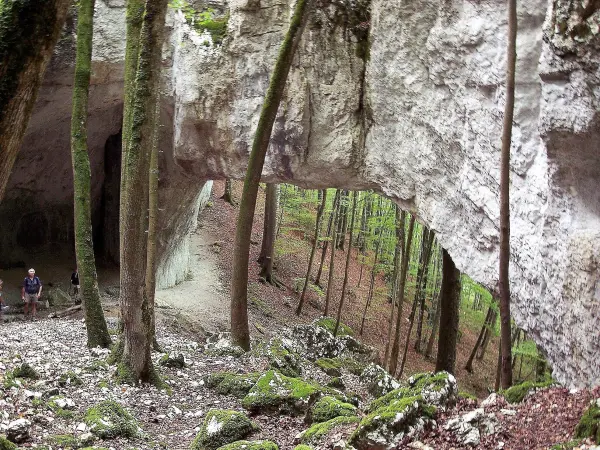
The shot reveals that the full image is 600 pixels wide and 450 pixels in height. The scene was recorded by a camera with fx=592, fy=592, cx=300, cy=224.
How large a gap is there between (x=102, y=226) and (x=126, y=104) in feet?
44.1

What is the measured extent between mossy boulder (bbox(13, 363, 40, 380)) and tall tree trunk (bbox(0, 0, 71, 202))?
206 inches

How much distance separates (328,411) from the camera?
23.5 ft

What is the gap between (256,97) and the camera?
1280 cm

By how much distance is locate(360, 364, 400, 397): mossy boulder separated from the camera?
1058 cm

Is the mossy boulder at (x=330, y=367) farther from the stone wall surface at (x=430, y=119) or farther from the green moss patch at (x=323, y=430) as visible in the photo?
the green moss patch at (x=323, y=430)

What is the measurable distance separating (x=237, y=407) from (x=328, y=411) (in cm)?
142

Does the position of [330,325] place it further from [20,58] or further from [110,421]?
[20,58]

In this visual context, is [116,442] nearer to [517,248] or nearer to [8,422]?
[8,422]

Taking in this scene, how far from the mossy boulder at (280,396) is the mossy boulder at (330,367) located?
12.9ft

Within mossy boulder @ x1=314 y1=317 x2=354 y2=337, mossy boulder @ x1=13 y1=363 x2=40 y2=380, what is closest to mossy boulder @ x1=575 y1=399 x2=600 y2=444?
mossy boulder @ x1=13 y1=363 x2=40 y2=380

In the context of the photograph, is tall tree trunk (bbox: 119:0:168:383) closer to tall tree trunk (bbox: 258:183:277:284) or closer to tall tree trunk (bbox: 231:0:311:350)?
tall tree trunk (bbox: 231:0:311:350)

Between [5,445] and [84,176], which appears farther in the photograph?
[84,176]

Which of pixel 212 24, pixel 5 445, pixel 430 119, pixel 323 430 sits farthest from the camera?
pixel 212 24

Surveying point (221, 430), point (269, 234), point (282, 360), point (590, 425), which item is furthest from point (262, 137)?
point (269, 234)
